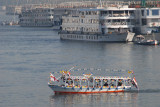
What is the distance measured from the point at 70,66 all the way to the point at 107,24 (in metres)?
36.3

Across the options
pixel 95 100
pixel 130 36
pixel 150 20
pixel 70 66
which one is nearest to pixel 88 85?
pixel 95 100

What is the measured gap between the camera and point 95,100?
49375mm

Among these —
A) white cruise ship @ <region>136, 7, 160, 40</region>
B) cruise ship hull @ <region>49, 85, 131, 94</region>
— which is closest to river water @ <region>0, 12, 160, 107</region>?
cruise ship hull @ <region>49, 85, 131, 94</region>

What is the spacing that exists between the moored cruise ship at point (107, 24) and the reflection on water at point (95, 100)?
50.1 m

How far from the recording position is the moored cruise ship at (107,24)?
102000 millimetres

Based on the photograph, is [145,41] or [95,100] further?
[145,41]

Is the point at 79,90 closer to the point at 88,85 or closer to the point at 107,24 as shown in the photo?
the point at 88,85

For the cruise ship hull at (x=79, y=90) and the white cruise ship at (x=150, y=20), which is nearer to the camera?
the cruise ship hull at (x=79, y=90)

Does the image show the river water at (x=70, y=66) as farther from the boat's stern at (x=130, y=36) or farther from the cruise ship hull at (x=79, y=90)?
the boat's stern at (x=130, y=36)

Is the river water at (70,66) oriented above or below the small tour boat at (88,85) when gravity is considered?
below

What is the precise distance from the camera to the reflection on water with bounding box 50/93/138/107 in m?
47.9

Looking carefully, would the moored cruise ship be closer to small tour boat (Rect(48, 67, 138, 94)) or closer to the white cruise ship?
the white cruise ship

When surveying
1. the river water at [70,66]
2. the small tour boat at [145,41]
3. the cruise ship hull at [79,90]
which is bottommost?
the small tour boat at [145,41]

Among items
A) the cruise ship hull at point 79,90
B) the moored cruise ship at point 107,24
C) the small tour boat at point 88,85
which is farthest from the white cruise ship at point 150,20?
the cruise ship hull at point 79,90
